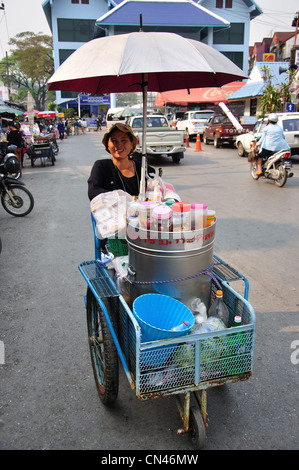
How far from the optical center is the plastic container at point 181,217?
2408 millimetres

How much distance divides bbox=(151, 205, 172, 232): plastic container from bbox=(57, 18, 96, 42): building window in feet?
183

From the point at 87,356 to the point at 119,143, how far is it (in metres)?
1.90

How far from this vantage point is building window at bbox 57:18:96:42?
51219 millimetres

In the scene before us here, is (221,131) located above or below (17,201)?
above

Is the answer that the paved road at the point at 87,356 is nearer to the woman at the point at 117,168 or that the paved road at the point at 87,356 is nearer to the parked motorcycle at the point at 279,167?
the woman at the point at 117,168

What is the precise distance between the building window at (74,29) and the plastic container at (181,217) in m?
55.7

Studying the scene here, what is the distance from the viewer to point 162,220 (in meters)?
2.40

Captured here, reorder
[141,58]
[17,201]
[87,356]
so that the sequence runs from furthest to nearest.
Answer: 1. [17,201]
2. [87,356]
3. [141,58]

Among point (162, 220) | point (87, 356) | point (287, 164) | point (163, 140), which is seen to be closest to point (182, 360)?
A: point (162, 220)

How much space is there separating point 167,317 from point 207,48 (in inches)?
88.4

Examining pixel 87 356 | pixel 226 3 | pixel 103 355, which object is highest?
pixel 226 3

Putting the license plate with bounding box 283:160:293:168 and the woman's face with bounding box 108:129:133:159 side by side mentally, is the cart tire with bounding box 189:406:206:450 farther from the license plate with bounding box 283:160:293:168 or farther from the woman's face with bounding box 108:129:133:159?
the license plate with bounding box 283:160:293:168

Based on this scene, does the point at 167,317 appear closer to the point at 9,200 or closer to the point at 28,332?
the point at 28,332

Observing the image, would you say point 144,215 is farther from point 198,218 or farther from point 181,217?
point 198,218
